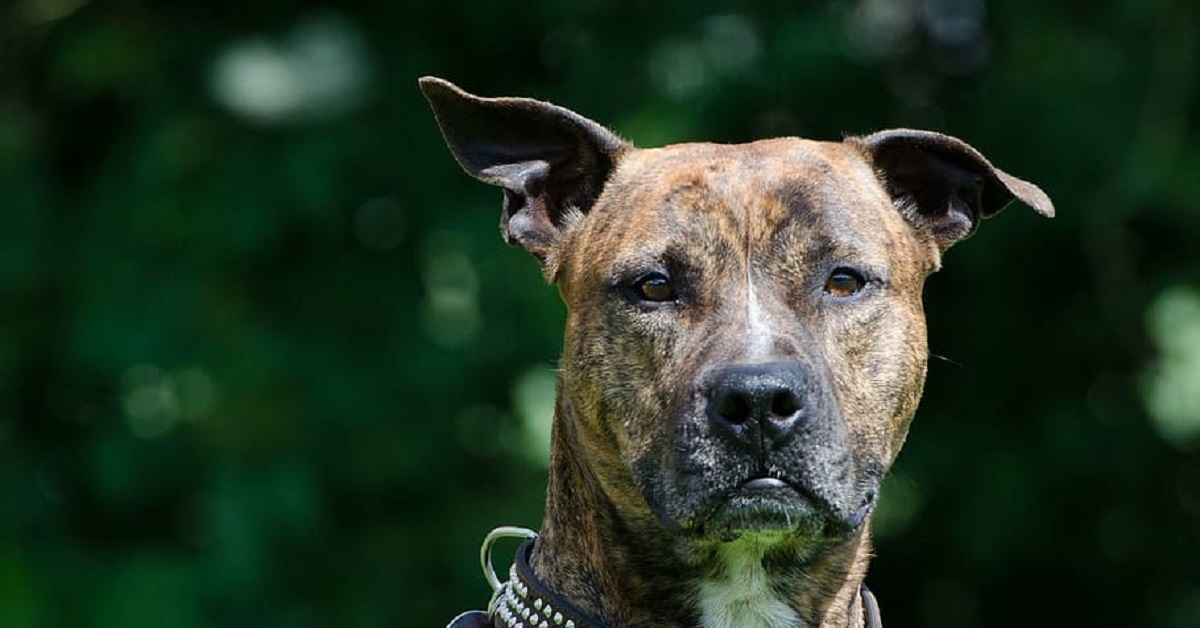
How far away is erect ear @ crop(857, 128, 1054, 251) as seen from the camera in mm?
5230

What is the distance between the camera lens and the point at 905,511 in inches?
396

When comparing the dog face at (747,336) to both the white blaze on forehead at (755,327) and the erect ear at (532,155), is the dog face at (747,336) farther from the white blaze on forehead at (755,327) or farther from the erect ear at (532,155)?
the erect ear at (532,155)

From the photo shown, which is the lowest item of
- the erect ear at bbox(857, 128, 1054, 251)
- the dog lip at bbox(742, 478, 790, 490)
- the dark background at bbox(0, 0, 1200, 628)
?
the dark background at bbox(0, 0, 1200, 628)

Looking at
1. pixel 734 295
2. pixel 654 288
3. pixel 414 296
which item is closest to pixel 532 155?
pixel 654 288

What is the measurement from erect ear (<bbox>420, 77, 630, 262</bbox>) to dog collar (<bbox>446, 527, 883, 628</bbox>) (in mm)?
906

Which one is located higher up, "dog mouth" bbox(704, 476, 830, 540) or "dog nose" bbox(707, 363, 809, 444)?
"dog nose" bbox(707, 363, 809, 444)

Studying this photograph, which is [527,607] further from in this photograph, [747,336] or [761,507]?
[747,336]

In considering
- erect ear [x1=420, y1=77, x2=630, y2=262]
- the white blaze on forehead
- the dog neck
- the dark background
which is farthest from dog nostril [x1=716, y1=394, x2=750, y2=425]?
the dark background

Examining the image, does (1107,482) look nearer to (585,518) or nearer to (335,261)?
(335,261)

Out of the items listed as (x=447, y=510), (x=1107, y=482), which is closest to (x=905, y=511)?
(x=1107, y=482)

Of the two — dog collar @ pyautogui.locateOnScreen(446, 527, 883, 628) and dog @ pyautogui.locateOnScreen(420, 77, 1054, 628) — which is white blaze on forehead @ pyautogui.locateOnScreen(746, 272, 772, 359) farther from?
dog collar @ pyautogui.locateOnScreen(446, 527, 883, 628)

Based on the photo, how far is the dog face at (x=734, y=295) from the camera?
439 cm

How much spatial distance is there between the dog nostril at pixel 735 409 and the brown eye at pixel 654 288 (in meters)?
0.47

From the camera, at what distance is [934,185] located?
531 cm
